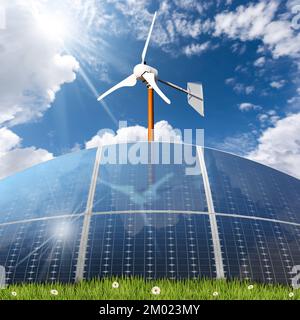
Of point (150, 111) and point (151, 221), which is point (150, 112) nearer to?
point (150, 111)

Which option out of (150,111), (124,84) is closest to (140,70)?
(124,84)

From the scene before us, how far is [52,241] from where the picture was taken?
18.7m

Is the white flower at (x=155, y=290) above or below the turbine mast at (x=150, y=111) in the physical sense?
below

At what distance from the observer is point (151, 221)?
1908 centimetres

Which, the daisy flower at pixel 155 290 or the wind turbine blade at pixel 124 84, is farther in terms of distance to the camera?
the wind turbine blade at pixel 124 84

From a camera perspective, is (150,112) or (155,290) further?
(150,112)

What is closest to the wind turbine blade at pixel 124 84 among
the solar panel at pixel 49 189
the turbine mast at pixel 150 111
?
the turbine mast at pixel 150 111

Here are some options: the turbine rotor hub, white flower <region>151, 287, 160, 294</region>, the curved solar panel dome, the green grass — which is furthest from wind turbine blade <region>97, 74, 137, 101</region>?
white flower <region>151, 287, 160, 294</region>

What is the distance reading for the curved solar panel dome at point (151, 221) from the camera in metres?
17.0

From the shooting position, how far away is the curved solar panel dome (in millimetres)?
17047

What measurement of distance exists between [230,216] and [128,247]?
5.76 m

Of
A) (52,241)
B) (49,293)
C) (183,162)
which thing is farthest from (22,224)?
(183,162)

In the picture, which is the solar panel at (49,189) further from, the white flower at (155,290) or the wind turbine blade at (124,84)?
the white flower at (155,290)
